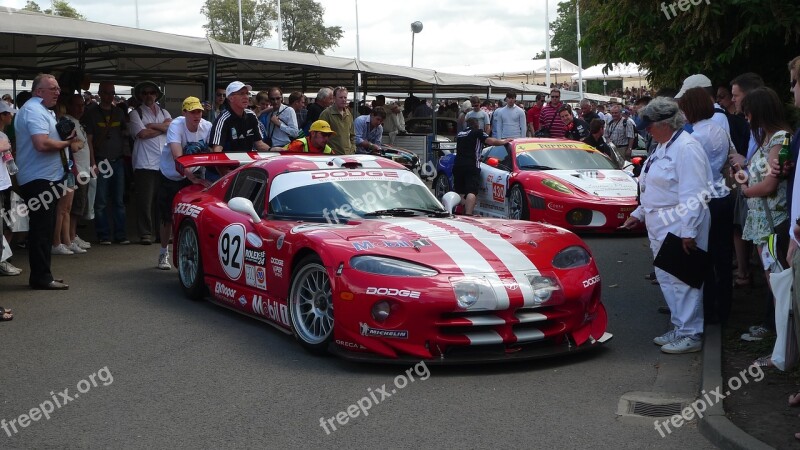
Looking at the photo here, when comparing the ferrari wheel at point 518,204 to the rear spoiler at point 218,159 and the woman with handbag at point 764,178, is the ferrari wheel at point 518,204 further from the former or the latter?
the woman with handbag at point 764,178

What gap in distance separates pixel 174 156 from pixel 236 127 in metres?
0.77

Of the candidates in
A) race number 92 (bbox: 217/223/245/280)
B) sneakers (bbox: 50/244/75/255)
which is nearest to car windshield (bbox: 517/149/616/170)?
sneakers (bbox: 50/244/75/255)

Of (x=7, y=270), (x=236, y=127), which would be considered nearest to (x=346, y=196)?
(x=236, y=127)

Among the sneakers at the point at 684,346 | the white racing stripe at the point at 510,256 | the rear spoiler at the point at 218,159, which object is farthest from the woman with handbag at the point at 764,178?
the rear spoiler at the point at 218,159

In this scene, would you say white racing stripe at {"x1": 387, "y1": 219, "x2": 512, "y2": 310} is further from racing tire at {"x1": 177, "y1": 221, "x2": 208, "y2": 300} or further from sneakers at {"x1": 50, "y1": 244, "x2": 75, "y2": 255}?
sneakers at {"x1": 50, "y1": 244, "x2": 75, "y2": 255}

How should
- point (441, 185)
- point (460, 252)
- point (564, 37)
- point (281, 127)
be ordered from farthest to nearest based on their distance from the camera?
point (564, 37) → point (441, 185) → point (281, 127) → point (460, 252)

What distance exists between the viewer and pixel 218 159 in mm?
10000

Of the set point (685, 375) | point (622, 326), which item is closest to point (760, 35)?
point (622, 326)

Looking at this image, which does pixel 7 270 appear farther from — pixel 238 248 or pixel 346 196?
pixel 346 196

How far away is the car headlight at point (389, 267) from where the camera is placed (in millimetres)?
6328

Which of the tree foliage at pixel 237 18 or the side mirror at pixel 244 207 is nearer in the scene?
the side mirror at pixel 244 207

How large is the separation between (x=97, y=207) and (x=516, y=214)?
5632 millimetres

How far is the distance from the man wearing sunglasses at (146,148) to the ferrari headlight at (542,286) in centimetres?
762

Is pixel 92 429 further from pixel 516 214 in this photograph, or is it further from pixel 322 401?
pixel 516 214
